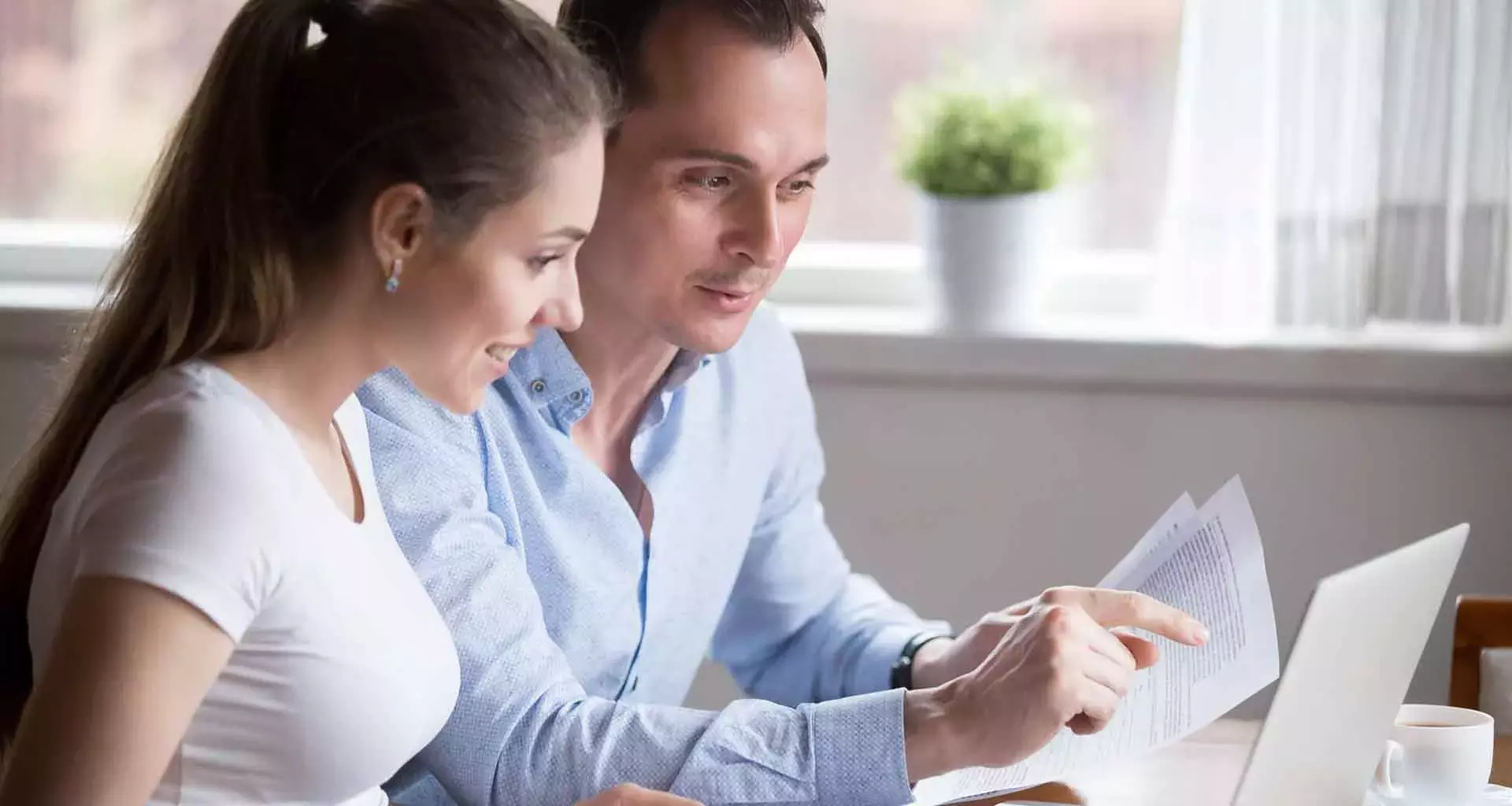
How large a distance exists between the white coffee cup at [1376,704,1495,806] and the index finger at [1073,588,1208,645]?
5.7 inches

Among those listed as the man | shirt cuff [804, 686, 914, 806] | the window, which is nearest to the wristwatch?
the man

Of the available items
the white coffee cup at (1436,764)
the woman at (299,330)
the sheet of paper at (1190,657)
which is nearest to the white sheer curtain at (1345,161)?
the sheet of paper at (1190,657)

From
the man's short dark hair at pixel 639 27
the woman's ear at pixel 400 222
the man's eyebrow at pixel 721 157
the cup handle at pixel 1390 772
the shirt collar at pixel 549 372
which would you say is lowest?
the cup handle at pixel 1390 772

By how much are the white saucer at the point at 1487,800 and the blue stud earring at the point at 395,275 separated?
0.72m

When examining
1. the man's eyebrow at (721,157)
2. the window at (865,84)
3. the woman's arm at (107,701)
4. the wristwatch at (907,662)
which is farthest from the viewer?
the window at (865,84)

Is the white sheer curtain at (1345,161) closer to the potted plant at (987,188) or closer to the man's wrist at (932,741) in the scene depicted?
the potted plant at (987,188)

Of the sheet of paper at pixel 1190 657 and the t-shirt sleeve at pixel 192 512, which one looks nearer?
the t-shirt sleeve at pixel 192 512

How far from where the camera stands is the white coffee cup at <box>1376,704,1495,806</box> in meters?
1.15

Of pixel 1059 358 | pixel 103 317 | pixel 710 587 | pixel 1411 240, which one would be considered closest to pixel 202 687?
pixel 103 317

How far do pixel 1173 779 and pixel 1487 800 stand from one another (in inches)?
8.4

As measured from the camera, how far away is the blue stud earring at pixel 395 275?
3.25 ft

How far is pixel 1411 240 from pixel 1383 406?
0.22 meters

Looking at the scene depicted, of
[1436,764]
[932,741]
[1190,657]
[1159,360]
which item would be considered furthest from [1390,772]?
[1159,360]

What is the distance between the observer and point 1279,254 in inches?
85.0
